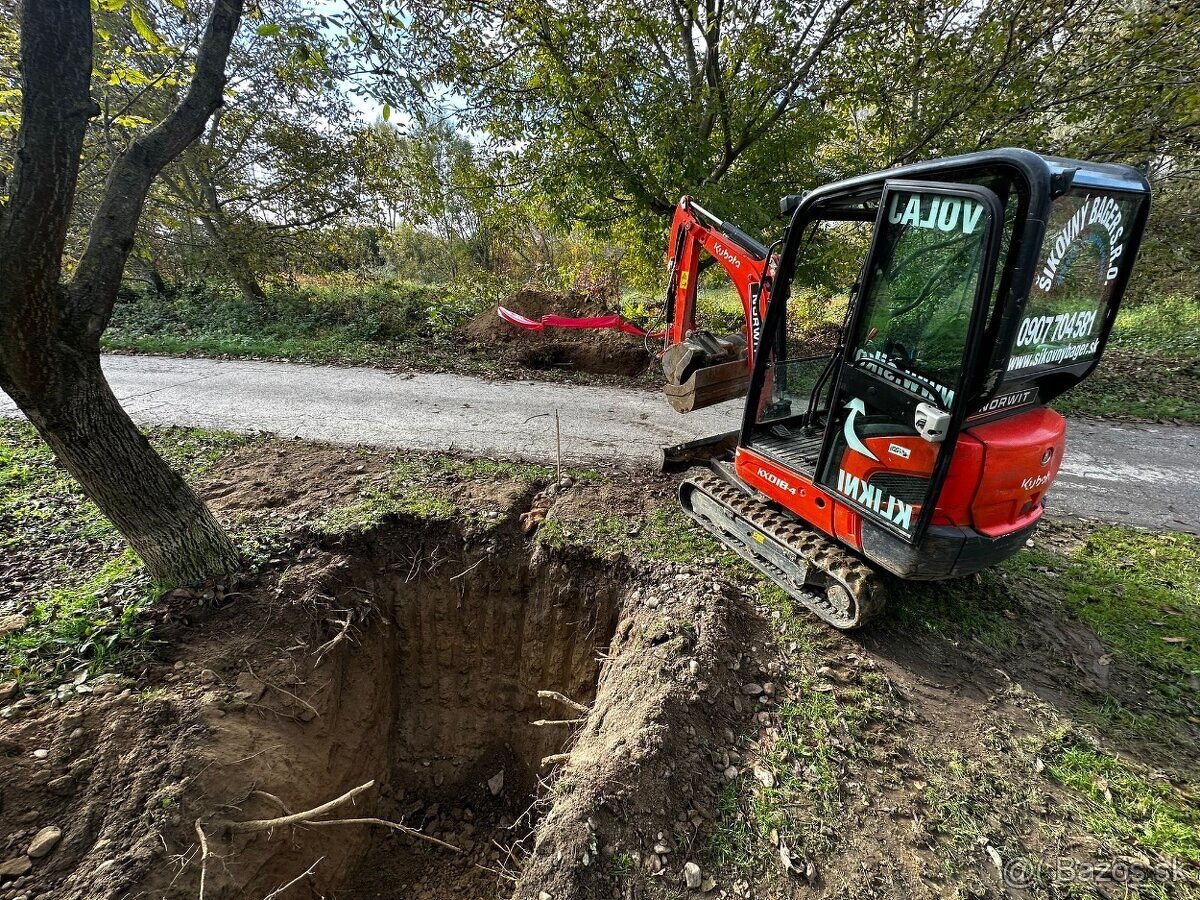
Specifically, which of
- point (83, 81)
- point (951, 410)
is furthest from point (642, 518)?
point (83, 81)

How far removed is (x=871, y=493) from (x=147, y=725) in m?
4.54

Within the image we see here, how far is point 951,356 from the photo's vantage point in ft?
9.49

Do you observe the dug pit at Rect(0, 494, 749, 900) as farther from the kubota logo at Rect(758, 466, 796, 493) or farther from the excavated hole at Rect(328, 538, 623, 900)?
the kubota logo at Rect(758, 466, 796, 493)

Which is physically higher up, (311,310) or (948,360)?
(948,360)

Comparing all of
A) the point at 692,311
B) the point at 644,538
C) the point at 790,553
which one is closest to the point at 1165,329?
the point at 692,311

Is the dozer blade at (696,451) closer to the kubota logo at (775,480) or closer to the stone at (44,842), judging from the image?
the kubota logo at (775,480)

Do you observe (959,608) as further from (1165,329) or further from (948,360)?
(1165,329)

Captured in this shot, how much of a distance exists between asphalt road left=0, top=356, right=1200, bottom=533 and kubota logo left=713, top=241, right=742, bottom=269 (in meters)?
2.32

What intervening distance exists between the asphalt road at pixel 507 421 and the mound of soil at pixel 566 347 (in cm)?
134

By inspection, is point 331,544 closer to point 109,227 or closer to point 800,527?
point 109,227

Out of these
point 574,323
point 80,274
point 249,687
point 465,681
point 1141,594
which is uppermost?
point 80,274

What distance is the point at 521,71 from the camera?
8.46m

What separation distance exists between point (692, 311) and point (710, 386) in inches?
37.9

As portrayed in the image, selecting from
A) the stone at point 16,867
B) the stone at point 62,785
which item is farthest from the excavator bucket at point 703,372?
the stone at point 16,867
